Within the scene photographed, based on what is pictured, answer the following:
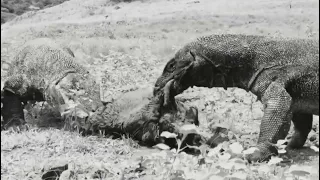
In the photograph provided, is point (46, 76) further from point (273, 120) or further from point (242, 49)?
point (273, 120)

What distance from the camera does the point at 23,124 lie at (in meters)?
1.86

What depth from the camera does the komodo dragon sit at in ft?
6.14

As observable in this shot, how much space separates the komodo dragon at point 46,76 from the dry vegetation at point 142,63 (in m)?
0.05

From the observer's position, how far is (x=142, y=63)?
1.98 meters

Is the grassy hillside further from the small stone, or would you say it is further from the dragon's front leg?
the small stone

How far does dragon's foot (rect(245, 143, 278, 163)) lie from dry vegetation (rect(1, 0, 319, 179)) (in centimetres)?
6

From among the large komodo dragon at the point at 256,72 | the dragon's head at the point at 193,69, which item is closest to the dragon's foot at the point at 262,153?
the large komodo dragon at the point at 256,72

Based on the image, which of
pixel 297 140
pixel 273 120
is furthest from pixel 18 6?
pixel 297 140

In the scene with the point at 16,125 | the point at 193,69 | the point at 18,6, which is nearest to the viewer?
the point at 18,6

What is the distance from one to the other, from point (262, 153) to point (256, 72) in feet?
0.87

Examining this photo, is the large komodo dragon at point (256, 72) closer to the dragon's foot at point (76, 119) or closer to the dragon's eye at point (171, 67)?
the dragon's eye at point (171, 67)

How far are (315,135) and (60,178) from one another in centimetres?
93

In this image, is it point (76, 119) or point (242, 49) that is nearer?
point (242, 49)

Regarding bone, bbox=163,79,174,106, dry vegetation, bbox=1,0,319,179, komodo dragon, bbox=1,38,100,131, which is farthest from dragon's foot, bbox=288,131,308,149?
komodo dragon, bbox=1,38,100,131
